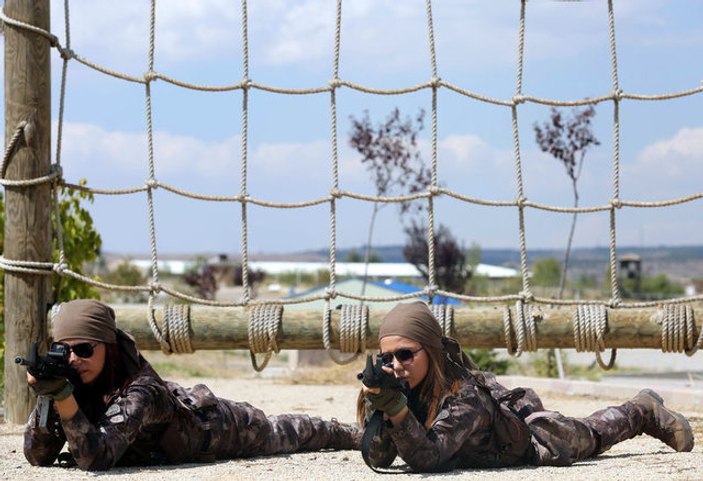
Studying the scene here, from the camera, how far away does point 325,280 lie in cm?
4584

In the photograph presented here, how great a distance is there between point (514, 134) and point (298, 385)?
4.77 meters

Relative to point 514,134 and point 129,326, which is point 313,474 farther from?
point 514,134

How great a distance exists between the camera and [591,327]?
20.6 feet

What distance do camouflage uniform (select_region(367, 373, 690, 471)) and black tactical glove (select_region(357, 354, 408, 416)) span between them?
0.29 ft

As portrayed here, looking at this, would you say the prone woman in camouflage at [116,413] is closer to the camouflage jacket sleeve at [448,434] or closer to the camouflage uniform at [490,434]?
the camouflage uniform at [490,434]

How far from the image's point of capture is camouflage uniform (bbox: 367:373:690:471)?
177 inches

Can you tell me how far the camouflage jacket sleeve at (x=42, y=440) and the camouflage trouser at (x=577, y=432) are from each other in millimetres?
1973

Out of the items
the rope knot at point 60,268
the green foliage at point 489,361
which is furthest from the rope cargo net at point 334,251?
the green foliage at point 489,361

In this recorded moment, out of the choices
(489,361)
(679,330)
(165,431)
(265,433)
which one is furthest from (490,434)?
(489,361)

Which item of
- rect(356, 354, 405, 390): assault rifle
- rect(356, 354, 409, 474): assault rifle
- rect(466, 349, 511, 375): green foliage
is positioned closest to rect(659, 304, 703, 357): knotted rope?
rect(356, 354, 409, 474): assault rifle

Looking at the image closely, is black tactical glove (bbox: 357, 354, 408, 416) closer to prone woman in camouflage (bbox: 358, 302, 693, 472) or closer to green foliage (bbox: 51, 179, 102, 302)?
prone woman in camouflage (bbox: 358, 302, 693, 472)

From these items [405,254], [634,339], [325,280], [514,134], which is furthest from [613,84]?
[325,280]

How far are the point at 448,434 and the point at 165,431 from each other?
4.12 feet

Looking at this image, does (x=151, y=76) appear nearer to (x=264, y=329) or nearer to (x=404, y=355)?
(x=264, y=329)
